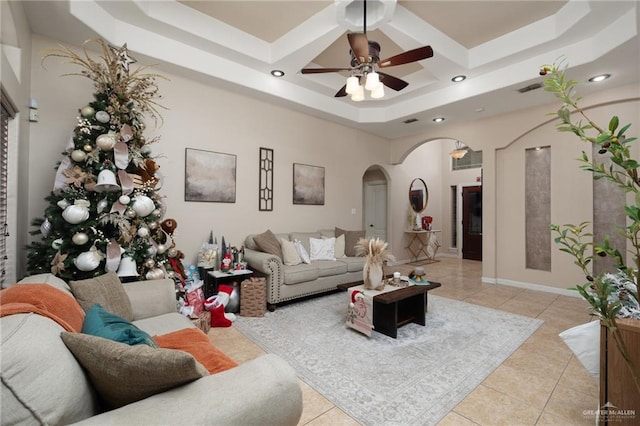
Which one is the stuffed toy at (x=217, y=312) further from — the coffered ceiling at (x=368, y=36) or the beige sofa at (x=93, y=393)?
the coffered ceiling at (x=368, y=36)

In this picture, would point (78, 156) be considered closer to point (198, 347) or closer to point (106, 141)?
point (106, 141)

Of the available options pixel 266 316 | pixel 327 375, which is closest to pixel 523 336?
pixel 327 375

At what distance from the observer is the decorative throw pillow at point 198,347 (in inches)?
57.6

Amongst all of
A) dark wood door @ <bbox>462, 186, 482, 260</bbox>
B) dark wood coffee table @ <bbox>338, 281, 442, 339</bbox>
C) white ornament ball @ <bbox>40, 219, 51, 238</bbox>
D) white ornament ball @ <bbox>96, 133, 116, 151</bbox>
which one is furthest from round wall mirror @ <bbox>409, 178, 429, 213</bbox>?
white ornament ball @ <bbox>40, 219, 51, 238</bbox>

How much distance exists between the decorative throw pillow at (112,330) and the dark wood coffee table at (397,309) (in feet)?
6.48

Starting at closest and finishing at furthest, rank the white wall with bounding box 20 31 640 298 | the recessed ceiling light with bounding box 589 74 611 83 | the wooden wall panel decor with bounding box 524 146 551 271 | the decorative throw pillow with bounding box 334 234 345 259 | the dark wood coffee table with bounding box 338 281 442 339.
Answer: the dark wood coffee table with bounding box 338 281 442 339 → the white wall with bounding box 20 31 640 298 → the recessed ceiling light with bounding box 589 74 611 83 → the wooden wall panel decor with bounding box 524 146 551 271 → the decorative throw pillow with bounding box 334 234 345 259

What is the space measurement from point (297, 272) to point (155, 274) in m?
1.65

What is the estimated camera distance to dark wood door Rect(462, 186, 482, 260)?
7512 mm

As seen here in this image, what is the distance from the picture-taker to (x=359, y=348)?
8.52 feet

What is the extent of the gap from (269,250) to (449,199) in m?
6.25

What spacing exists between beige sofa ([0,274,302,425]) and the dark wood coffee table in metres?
1.81

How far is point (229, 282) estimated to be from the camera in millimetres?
3561

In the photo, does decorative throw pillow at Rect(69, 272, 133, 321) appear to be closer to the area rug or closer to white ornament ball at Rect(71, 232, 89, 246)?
white ornament ball at Rect(71, 232, 89, 246)

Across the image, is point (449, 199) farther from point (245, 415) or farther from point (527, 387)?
point (245, 415)
